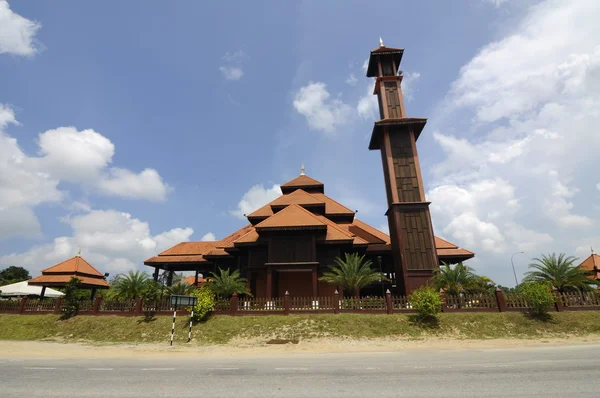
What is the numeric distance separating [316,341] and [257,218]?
1451cm

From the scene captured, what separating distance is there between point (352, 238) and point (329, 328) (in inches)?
332

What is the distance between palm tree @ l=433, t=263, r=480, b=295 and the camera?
18.7 m

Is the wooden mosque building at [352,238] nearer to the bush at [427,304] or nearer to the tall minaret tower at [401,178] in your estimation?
the tall minaret tower at [401,178]

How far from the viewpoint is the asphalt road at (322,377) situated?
20.2 ft

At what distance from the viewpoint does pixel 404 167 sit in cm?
2597

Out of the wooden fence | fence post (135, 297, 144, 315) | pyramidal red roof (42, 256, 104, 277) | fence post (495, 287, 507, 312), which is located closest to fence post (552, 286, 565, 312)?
the wooden fence

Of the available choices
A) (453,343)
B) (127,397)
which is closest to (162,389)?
(127,397)

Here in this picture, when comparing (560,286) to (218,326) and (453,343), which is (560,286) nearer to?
(453,343)

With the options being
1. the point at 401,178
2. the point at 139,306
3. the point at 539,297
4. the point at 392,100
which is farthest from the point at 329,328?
the point at 392,100

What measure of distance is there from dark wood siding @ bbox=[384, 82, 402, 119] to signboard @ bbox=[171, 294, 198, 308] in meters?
22.8

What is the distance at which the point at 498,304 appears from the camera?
1745cm

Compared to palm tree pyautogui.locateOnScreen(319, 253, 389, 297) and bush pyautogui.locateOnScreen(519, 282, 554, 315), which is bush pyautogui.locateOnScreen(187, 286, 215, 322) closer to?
palm tree pyautogui.locateOnScreen(319, 253, 389, 297)

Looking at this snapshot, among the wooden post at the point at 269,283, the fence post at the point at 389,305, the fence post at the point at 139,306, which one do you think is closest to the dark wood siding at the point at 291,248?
the wooden post at the point at 269,283

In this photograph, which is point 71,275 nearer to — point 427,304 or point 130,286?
point 130,286
